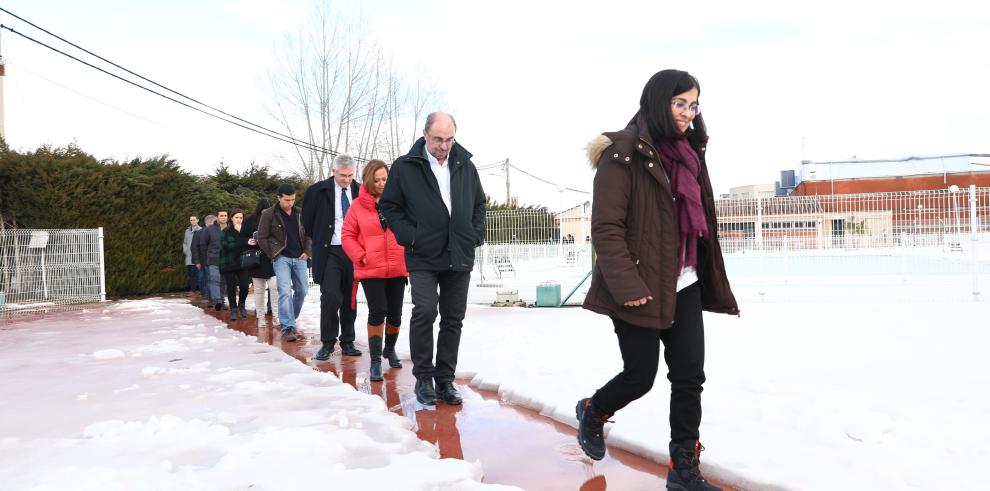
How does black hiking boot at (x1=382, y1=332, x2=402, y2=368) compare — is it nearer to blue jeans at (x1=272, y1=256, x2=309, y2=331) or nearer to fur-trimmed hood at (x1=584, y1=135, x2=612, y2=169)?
blue jeans at (x1=272, y1=256, x2=309, y2=331)

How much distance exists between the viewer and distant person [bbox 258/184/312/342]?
320 inches

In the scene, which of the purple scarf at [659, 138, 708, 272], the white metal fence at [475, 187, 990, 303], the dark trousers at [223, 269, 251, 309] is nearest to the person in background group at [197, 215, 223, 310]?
the dark trousers at [223, 269, 251, 309]

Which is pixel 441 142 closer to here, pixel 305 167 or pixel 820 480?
pixel 820 480

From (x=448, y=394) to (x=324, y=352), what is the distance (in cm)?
232

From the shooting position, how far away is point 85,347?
7988mm

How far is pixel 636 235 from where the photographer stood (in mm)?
3008

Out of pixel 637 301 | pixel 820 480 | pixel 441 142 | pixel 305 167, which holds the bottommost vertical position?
pixel 820 480

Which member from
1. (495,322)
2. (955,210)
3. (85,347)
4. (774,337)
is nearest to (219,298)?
(85,347)

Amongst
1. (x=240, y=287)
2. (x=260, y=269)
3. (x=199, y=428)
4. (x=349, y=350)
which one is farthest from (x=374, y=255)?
(x=240, y=287)

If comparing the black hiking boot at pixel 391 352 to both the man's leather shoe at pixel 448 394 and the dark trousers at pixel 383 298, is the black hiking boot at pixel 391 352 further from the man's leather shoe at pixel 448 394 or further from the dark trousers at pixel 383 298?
the man's leather shoe at pixel 448 394

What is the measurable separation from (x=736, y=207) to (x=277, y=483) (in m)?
12.4

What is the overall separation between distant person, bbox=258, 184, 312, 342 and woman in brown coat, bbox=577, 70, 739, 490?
223 inches

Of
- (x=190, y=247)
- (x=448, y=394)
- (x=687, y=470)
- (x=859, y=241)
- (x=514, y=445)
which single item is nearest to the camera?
(x=687, y=470)

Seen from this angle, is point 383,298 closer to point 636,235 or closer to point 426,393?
point 426,393
